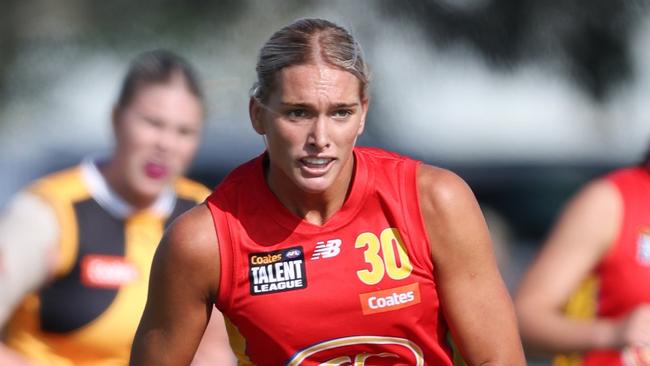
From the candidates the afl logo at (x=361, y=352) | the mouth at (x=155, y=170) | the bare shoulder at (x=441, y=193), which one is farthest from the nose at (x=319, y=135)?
the mouth at (x=155, y=170)

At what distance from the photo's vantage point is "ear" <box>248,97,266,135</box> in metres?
4.12

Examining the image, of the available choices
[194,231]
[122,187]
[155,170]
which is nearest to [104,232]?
[122,187]

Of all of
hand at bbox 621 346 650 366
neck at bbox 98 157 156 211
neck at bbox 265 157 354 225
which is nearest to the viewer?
neck at bbox 265 157 354 225

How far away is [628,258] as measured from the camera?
5.36 metres

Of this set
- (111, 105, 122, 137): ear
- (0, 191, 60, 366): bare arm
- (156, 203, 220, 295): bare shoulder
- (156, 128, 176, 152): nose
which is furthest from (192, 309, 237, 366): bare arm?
(156, 203, 220, 295): bare shoulder

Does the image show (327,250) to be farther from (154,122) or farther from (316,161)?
(154,122)

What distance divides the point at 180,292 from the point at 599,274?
195cm

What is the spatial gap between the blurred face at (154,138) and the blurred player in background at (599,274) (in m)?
1.45

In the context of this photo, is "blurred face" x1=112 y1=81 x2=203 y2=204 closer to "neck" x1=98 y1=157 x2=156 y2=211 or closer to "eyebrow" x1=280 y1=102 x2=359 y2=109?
"neck" x1=98 y1=157 x2=156 y2=211

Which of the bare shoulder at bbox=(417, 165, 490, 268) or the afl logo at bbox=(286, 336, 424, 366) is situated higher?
the bare shoulder at bbox=(417, 165, 490, 268)

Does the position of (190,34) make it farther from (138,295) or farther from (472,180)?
(138,295)

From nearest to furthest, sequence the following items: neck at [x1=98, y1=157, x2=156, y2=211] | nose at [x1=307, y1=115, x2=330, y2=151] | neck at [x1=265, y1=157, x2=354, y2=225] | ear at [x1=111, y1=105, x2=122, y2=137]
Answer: nose at [x1=307, y1=115, x2=330, y2=151]
neck at [x1=265, y1=157, x2=354, y2=225]
neck at [x1=98, y1=157, x2=156, y2=211]
ear at [x1=111, y1=105, x2=122, y2=137]

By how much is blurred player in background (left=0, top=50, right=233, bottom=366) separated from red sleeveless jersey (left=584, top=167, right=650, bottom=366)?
4.64ft

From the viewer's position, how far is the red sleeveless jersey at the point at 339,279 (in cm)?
407
